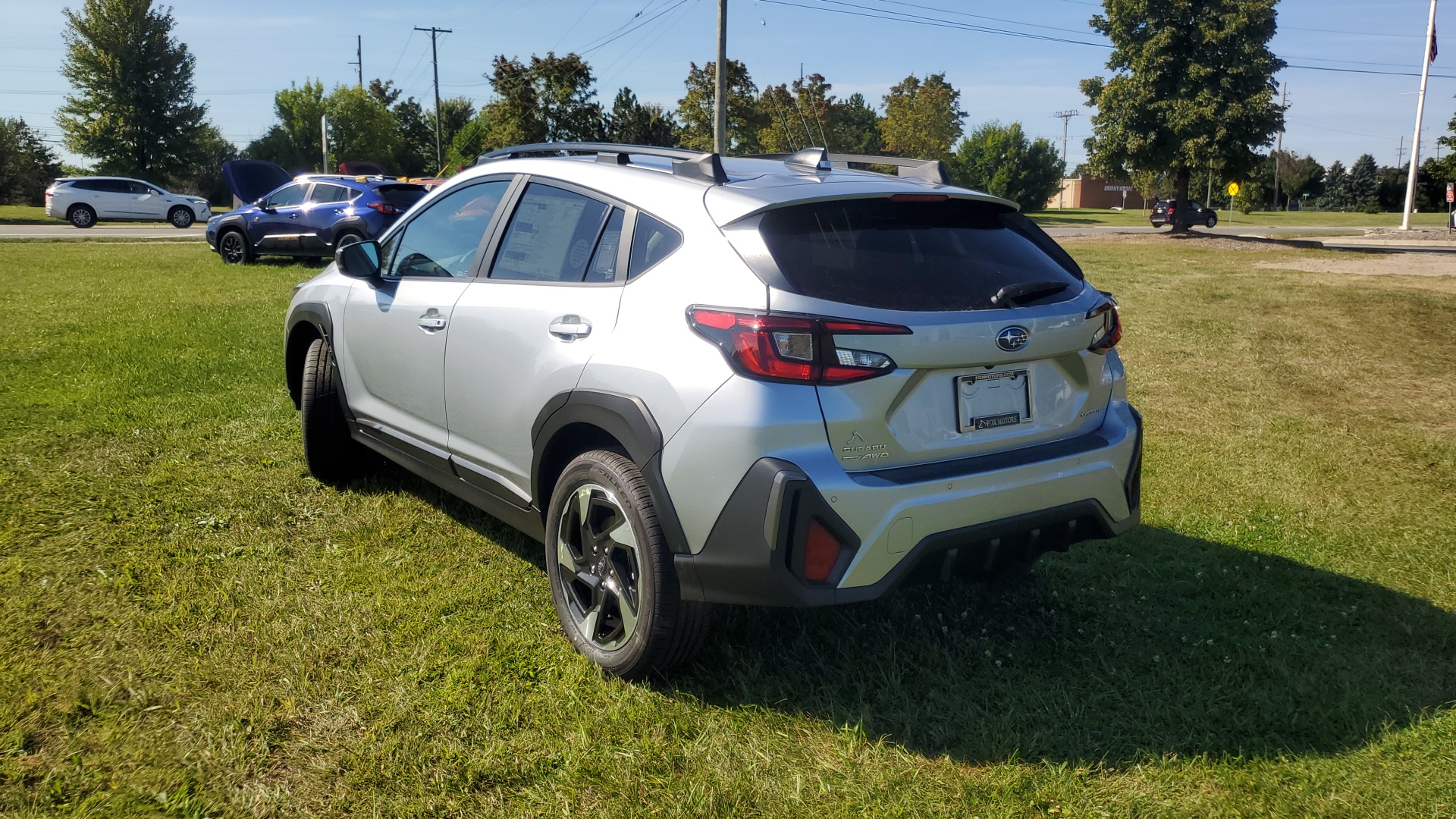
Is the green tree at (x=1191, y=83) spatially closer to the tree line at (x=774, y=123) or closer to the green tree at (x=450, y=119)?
the tree line at (x=774, y=123)

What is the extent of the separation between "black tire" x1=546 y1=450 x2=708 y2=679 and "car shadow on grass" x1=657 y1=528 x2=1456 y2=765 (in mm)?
228

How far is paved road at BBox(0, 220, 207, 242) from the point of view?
25.5 meters

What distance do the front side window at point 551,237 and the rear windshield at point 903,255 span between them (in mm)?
738

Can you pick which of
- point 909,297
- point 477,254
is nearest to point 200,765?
point 477,254

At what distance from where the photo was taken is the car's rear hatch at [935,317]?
286 cm

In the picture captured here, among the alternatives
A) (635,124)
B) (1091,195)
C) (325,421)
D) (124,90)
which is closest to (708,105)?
(635,124)

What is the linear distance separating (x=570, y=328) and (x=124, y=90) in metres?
59.4

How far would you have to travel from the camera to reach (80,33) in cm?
5181

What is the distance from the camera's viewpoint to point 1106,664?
3.50m

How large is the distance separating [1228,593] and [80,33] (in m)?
62.2

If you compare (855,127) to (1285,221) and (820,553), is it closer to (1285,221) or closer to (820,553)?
(1285,221)

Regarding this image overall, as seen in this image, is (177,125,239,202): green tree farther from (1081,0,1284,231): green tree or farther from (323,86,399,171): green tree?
(1081,0,1284,231): green tree

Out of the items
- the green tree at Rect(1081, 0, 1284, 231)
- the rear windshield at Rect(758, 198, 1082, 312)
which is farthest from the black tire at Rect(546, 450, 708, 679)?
the green tree at Rect(1081, 0, 1284, 231)

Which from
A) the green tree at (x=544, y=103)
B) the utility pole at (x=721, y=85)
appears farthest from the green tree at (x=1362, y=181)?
the utility pole at (x=721, y=85)
